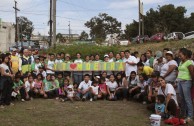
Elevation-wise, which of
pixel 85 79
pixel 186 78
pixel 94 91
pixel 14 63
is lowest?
pixel 94 91

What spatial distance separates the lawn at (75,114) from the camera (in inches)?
336

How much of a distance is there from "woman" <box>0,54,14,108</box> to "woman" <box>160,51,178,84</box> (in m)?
4.76

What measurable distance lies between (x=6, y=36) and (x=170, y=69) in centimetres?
4883

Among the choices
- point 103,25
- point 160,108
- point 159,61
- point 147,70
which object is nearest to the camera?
point 160,108

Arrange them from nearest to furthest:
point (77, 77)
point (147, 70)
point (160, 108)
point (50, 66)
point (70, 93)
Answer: point (160, 108) → point (147, 70) → point (70, 93) → point (50, 66) → point (77, 77)

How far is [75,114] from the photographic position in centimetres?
962

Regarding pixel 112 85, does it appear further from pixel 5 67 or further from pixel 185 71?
pixel 185 71

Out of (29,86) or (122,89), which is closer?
(122,89)

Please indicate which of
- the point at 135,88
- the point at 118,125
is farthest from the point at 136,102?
the point at 118,125

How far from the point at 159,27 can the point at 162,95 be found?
50044mm

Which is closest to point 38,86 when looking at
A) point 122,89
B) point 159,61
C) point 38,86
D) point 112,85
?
point 38,86

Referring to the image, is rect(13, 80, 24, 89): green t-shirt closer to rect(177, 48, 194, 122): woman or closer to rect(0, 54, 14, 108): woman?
rect(0, 54, 14, 108): woman

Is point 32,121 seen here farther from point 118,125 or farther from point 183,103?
point 183,103

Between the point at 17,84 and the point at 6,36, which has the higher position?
the point at 6,36
